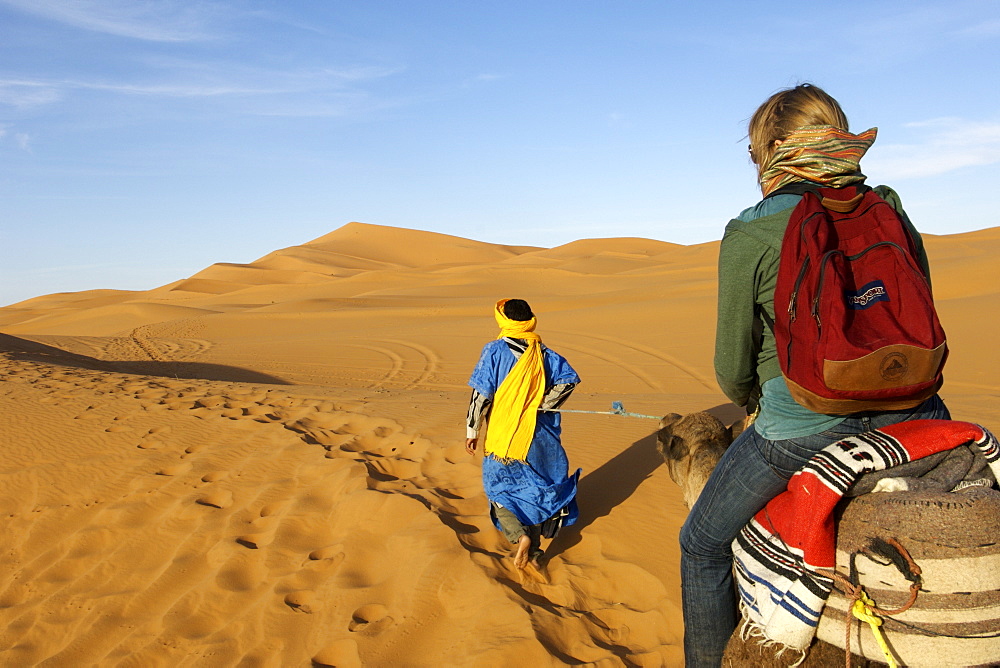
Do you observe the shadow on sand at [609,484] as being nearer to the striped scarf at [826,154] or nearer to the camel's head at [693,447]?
the camel's head at [693,447]

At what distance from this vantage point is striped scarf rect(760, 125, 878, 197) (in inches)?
73.8

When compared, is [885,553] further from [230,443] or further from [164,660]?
[230,443]

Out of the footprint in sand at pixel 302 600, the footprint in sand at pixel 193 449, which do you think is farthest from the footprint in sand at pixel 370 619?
the footprint in sand at pixel 193 449

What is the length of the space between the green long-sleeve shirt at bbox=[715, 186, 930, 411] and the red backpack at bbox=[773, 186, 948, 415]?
0.33ft

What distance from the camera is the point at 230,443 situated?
6305 mm

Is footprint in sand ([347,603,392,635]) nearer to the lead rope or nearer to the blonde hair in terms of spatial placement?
the lead rope

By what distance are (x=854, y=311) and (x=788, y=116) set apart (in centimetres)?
69

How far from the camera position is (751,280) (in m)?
1.95

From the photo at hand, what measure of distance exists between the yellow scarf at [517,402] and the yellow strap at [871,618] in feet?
8.39

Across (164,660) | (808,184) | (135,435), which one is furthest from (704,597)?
(135,435)

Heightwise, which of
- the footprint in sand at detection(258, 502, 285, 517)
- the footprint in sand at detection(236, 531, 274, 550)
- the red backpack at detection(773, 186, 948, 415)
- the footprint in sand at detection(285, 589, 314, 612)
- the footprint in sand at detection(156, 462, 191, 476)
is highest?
the red backpack at detection(773, 186, 948, 415)

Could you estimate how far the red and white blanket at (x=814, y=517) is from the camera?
1733mm

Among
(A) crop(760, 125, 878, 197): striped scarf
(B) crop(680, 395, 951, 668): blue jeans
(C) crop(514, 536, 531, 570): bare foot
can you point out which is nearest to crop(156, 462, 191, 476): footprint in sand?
(C) crop(514, 536, 531, 570): bare foot

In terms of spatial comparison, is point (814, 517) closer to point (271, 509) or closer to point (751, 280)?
point (751, 280)
